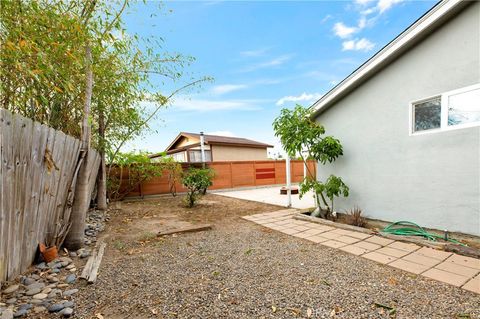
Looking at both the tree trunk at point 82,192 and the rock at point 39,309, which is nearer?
the rock at point 39,309

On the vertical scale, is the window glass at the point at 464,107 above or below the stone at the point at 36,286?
above

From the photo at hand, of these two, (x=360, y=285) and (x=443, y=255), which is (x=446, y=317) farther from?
(x=443, y=255)

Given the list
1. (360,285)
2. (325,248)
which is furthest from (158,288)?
(325,248)

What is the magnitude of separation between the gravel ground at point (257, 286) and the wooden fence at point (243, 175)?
259 inches

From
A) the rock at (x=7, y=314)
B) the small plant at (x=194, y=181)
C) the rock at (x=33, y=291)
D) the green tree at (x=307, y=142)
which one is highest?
the green tree at (x=307, y=142)

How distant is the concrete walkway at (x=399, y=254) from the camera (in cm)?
236

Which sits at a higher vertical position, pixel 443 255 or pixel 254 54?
pixel 254 54

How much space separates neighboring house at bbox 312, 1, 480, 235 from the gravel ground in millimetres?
1904

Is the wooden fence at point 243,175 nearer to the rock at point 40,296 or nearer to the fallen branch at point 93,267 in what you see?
the fallen branch at point 93,267

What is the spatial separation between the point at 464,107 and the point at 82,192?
6.01m

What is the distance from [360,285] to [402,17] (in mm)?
5283

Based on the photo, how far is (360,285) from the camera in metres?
2.23

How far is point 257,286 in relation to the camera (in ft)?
7.43

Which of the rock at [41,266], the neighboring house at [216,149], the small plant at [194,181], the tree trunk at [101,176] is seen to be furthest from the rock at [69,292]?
the neighboring house at [216,149]
